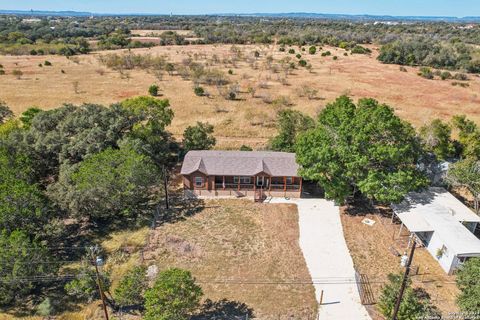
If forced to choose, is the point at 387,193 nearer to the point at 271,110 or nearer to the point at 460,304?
the point at 460,304

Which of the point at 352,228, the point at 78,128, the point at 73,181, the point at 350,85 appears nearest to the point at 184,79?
the point at 350,85

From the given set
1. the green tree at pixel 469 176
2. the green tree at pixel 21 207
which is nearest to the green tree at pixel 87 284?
the green tree at pixel 21 207

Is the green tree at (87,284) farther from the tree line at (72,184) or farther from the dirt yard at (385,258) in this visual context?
the dirt yard at (385,258)

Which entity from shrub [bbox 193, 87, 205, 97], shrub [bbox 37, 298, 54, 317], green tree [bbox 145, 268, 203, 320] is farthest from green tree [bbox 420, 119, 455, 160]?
shrub [bbox 193, 87, 205, 97]

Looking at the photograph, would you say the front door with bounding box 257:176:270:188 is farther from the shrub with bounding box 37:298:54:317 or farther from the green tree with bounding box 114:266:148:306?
the shrub with bounding box 37:298:54:317

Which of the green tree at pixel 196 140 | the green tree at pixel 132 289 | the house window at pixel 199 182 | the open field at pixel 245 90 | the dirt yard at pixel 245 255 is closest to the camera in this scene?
the green tree at pixel 132 289

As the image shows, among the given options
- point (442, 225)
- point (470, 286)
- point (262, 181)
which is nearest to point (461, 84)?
point (442, 225)

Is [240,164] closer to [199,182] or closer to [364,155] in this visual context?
[199,182]
